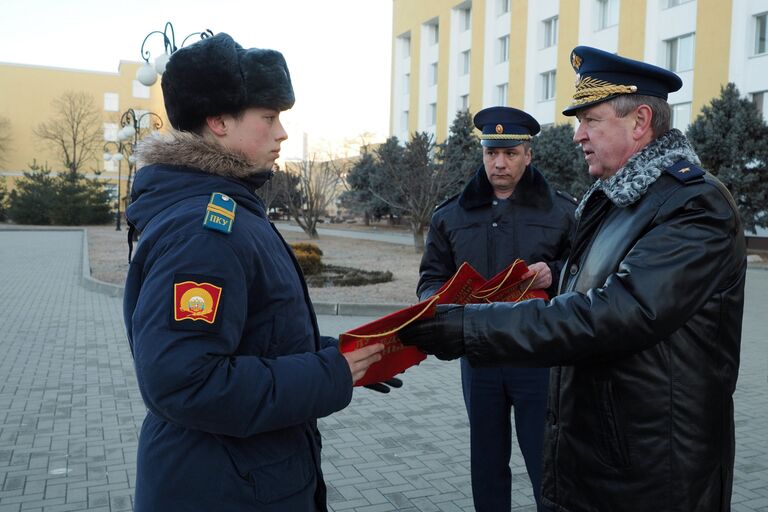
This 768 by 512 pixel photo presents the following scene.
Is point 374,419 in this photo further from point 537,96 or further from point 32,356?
point 537,96

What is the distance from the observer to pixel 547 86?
3575cm

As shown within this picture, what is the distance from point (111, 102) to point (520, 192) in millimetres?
65380

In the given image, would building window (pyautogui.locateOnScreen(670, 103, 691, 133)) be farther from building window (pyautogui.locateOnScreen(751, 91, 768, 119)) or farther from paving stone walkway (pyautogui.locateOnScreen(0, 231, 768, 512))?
paving stone walkway (pyautogui.locateOnScreen(0, 231, 768, 512))

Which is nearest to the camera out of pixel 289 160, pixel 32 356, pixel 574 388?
pixel 574 388

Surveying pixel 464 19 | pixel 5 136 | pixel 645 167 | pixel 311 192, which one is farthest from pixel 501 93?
pixel 5 136

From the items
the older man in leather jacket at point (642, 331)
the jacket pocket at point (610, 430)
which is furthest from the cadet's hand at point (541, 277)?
the jacket pocket at point (610, 430)

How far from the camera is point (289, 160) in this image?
39.8 meters

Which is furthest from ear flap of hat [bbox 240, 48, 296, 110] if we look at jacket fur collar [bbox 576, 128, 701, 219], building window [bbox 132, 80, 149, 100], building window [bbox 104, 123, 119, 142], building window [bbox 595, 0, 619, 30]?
building window [bbox 132, 80, 149, 100]

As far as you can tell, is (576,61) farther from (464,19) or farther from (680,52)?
(464,19)

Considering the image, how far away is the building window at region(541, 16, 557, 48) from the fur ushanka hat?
36.0 metres

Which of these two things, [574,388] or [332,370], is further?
[574,388]

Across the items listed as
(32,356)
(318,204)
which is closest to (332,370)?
(32,356)

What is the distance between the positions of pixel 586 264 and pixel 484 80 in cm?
3990

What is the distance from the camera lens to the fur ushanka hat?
1756 millimetres
